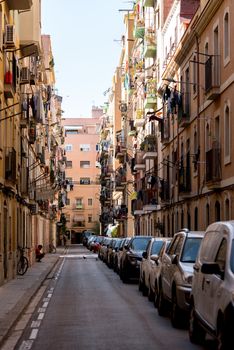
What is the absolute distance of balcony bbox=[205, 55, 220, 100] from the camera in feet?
93.1

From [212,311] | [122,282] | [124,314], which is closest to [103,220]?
[122,282]

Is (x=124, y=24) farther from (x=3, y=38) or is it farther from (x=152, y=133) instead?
(x=3, y=38)

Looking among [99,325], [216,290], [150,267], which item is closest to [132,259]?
[150,267]

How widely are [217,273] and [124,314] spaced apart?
7611 millimetres

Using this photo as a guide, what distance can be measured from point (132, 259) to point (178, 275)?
1428 centimetres

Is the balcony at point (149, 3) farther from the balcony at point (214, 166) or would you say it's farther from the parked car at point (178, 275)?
the parked car at point (178, 275)

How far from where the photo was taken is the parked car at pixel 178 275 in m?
14.6

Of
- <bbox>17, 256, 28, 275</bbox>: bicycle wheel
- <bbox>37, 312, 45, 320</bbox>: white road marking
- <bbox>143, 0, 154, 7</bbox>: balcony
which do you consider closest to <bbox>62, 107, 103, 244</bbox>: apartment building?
<bbox>143, 0, 154, 7</bbox>: balcony

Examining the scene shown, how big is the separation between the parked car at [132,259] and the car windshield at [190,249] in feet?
42.5

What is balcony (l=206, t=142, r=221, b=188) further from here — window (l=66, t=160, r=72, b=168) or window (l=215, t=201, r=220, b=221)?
window (l=66, t=160, r=72, b=168)

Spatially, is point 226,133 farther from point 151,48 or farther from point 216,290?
point 151,48

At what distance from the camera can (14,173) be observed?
28.4 meters

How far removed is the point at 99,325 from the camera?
1546cm

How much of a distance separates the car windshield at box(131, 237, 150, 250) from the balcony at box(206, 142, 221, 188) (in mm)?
3255
